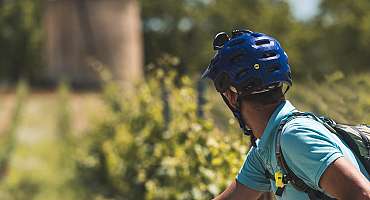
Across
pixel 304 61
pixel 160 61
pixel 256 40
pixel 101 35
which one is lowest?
pixel 304 61

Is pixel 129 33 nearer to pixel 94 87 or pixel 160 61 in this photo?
pixel 94 87

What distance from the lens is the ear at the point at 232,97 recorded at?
303cm

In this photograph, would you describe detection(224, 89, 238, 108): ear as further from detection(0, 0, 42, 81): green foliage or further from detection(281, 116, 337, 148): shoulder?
detection(0, 0, 42, 81): green foliage

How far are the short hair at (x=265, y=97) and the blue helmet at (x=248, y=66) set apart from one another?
15mm

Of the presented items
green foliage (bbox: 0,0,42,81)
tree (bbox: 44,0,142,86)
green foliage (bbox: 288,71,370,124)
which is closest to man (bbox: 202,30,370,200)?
green foliage (bbox: 288,71,370,124)

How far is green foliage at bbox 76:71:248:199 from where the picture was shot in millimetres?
5738

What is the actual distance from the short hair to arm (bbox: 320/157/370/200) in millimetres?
444

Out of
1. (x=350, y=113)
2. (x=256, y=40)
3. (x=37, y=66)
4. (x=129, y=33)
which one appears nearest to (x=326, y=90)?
(x=350, y=113)

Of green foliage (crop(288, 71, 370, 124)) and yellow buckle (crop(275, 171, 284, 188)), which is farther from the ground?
yellow buckle (crop(275, 171, 284, 188))

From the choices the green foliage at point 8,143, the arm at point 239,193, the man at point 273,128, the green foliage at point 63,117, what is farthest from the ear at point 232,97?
the green foliage at point 63,117

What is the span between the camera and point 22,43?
124 feet

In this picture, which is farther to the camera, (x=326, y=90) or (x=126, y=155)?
(x=126, y=155)

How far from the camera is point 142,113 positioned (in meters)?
8.54

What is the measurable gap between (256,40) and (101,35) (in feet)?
65.2
